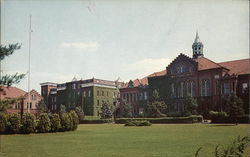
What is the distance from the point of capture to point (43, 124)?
22.5 meters

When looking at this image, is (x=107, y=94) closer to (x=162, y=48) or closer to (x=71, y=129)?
(x=71, y=129)

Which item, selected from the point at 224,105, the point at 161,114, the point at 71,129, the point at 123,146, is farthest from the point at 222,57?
the point at 161,114

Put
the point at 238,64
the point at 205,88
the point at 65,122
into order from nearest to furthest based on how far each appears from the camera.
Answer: the point at 238,64
the point at 65,122
the point at 205,88

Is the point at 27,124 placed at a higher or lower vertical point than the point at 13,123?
lower

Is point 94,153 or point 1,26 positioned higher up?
point 1,26

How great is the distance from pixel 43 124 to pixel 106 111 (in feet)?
57.6

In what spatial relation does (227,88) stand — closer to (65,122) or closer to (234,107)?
(234,107)

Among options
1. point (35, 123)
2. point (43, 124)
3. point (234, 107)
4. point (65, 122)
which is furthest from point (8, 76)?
point (234, 107)

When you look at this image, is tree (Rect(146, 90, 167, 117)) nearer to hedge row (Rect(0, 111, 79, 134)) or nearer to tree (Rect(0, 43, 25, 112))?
hedge row (Rect(0, 111, 79, 134))

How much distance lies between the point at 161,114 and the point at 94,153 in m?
20.5

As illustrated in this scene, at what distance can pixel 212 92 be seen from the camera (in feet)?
88.8

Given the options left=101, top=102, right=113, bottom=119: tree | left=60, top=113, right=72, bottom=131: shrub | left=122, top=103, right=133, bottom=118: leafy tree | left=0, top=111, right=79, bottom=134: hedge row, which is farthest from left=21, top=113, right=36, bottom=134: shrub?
left=122, top=103, right=133, bottom=118: leafy tree

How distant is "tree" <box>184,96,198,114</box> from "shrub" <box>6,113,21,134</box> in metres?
14.1

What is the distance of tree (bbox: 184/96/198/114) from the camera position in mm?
26394
